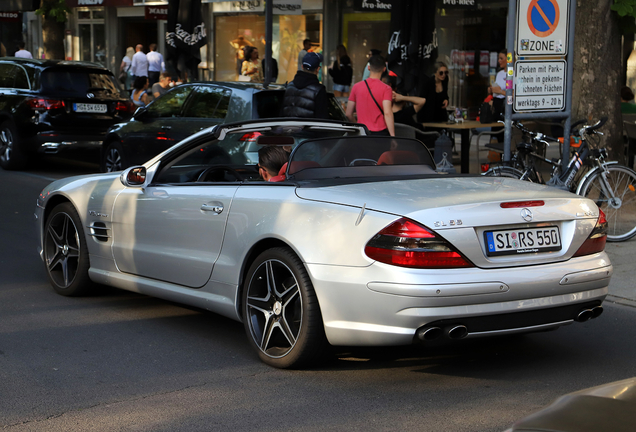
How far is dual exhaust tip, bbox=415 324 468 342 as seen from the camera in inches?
166

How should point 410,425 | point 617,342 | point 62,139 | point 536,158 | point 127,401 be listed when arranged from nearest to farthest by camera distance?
point 410,425, point 127,401, point 617,342, point 536,158, point 62,139

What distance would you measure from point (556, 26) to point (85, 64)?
8.23 metres

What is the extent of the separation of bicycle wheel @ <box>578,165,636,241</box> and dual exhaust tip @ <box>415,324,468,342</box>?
4.95 metres

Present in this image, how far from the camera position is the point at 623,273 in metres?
7.50

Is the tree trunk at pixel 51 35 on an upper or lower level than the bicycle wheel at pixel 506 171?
upper

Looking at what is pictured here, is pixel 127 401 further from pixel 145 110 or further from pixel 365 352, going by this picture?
pixel 145 110

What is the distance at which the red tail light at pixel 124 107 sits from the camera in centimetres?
1448

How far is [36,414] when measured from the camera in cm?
411

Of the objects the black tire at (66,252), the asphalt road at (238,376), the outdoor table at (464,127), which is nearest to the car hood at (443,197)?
the asphalt road at (238,376)

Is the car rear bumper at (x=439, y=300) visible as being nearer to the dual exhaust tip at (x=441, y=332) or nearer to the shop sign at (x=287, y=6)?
the dual exhaust tip at (x=441, y=332)

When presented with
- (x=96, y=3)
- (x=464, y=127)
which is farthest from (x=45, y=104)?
(x=96, y=3)

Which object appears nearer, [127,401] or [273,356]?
[127,401]

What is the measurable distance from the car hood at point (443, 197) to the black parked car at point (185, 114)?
5411 mm

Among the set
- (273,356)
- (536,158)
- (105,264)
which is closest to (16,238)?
(105,264)
